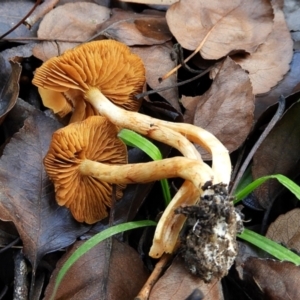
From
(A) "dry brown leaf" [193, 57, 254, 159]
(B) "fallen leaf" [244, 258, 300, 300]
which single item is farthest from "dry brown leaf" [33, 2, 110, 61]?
(B) "fallen leaf" [244, 258, 300, 300]

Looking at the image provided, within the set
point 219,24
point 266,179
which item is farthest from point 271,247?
point 219,24

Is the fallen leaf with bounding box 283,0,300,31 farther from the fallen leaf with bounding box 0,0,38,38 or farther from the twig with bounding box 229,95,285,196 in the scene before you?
the fallen leaf with bounding box 0,0,38,38

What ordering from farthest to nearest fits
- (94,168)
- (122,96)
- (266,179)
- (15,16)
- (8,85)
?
(15,16)
(122,96)
(8,85)
(94,168)
(266,179)

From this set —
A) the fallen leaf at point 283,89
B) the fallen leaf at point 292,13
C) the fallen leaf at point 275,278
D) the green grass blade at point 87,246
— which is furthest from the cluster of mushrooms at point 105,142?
the fallen leaf at point 292,13

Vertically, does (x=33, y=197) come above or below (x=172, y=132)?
below

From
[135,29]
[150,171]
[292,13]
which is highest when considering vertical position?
[292,13]

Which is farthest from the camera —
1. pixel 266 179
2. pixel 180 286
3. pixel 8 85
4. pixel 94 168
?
pixel 8 85

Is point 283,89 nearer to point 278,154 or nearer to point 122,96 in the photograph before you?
point 278,154
